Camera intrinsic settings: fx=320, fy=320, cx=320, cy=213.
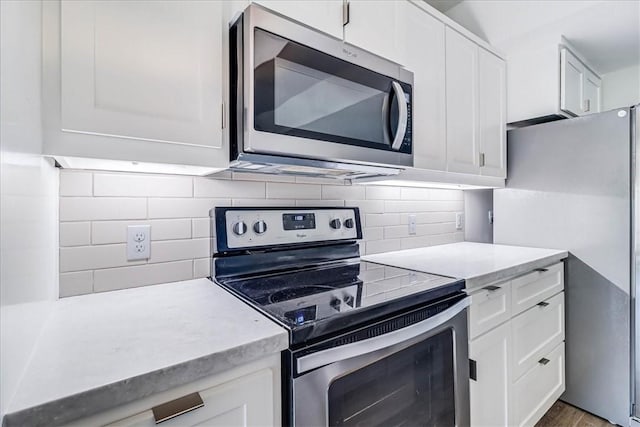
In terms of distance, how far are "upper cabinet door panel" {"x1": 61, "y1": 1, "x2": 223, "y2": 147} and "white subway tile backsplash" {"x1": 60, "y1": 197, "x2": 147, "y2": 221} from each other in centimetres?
33

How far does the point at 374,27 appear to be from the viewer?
1274mm

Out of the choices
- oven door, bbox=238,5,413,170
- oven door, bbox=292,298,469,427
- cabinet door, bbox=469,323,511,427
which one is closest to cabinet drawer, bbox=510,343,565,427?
cabinet door, bbox=469,323,511,427

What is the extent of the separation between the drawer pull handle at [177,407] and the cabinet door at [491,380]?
995mm

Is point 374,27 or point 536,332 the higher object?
point 374,27

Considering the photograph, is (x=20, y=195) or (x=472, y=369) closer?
(x=20, y=195)

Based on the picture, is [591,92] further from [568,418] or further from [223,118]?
[223,118]

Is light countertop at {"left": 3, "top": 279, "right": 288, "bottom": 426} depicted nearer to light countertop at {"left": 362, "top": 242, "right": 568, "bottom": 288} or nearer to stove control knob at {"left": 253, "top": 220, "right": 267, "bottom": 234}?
stove control knob at {"left": 253, "top": 220, "right": 267, "bottom": 234}

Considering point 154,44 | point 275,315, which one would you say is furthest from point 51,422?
point 154,44

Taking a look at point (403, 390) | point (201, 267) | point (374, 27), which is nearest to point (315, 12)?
point (374, 27)

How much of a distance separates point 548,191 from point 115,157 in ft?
7.30

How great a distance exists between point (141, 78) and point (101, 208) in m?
0.46

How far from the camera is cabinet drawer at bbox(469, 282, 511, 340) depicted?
3.99 ft

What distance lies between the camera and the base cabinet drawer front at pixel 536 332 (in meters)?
1.44

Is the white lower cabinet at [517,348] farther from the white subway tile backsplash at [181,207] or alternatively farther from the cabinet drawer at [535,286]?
the white subway tile backsplash at [181,207]
